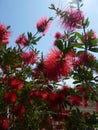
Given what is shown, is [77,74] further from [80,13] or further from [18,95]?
[18,95]

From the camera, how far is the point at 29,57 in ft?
17.8

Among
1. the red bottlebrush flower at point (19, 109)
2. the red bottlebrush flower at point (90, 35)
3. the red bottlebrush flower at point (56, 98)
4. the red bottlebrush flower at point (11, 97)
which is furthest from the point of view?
the red bottlebrush flower at point (19, 109)

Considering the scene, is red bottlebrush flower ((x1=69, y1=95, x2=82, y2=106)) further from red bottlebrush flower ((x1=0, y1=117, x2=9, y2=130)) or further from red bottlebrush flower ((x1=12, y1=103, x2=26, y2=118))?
red bottlebrush flower ((x1=0, y1=117, x2=9, y2=130))

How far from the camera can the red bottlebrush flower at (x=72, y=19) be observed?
10.9 feet

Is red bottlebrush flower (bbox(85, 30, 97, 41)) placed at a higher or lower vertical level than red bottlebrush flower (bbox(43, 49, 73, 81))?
higher

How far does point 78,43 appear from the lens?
332 centimetres

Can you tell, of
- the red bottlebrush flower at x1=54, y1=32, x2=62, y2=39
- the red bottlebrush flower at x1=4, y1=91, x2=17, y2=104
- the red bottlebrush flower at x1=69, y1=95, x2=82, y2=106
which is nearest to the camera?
the red bottlebrush flower at x1=69, y1=95, x2=82, y2=106

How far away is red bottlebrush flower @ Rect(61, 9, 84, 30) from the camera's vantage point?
10.9ft

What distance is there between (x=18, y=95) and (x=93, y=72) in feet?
4.26

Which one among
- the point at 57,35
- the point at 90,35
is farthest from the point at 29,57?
the point at 90,35

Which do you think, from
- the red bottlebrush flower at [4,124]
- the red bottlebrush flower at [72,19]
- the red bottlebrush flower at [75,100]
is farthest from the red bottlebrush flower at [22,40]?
the red bottlebrush flower at [72,19]

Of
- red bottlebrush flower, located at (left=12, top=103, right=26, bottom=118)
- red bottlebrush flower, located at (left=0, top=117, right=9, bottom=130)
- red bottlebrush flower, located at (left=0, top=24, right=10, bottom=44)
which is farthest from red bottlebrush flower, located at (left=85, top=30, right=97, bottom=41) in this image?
red bottlebrush flower, located at (left=0, top=24, right=10, bottom=44)

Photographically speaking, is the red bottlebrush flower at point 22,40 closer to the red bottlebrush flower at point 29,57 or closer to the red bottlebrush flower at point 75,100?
the red bottlebrush flower at point 29,57

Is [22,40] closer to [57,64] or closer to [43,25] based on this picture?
[43,25]
